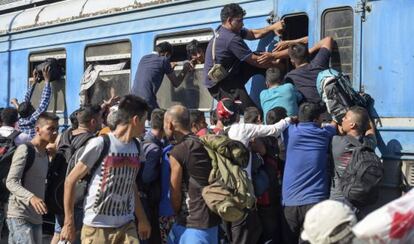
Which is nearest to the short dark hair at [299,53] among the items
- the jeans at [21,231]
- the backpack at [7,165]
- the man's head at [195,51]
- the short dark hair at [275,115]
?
the short dark hair at [275,115]

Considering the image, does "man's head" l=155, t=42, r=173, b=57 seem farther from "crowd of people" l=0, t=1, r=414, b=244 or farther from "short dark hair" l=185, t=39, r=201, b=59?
"short dark hair" l=185, t=39, r=201, b=59

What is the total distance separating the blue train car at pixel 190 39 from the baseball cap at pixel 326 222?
7.90ft

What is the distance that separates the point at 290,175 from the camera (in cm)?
478

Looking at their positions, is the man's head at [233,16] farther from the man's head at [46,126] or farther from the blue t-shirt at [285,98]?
the man's head at [46,126]

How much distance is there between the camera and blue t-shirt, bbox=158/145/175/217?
14.4 feet

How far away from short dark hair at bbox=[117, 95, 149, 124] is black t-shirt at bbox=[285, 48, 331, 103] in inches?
65.6

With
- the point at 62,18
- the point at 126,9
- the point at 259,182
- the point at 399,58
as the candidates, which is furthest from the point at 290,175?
the point at 62,18

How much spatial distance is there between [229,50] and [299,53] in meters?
0.63

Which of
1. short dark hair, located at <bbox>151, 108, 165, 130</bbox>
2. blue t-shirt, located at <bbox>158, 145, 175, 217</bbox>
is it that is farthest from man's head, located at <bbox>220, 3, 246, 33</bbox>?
blue t-shirt, located at <bbox>158, 145, 175, 217</bbox>

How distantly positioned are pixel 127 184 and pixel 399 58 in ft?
7.11

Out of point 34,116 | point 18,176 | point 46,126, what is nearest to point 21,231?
point 18,176

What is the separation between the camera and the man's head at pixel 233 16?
17.6 ft

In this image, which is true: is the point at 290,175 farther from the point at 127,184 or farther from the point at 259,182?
the point at 127,184

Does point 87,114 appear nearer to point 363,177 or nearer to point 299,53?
point 299,53
